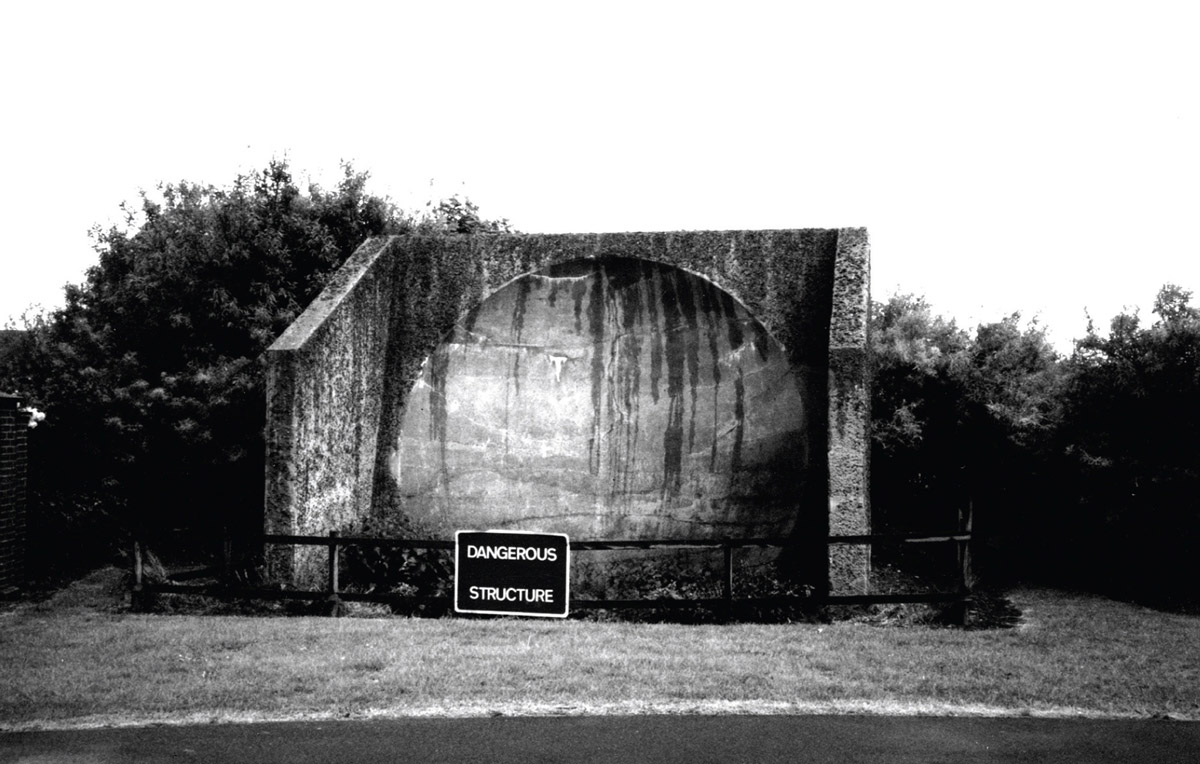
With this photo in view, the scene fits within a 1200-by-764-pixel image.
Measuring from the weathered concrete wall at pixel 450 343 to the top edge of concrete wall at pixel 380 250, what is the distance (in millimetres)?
20

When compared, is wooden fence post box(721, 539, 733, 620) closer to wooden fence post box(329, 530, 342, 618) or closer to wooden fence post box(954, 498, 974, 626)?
wooden fence post box(954, 498, 974, 626)

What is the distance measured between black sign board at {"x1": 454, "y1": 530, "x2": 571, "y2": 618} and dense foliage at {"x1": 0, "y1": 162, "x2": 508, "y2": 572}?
30.4 feet

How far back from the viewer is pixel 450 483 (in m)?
14.3

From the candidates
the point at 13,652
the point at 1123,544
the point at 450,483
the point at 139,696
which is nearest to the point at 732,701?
the point at 139,696

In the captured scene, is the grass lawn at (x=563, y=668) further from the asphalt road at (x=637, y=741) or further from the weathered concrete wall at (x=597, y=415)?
the weathered concrete wall at (x=597, y=415)

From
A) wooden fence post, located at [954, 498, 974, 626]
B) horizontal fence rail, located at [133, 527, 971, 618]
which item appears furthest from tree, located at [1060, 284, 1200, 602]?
wooden fence post, located at [954, 498, 974, 626]

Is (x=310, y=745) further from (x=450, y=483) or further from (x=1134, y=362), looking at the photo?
(x=1134, y=362)

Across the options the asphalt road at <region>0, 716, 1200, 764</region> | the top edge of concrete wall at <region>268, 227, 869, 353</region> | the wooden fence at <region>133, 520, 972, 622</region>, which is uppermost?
the top edge of concrete wall at <region>268, 227, 869, 353</region>

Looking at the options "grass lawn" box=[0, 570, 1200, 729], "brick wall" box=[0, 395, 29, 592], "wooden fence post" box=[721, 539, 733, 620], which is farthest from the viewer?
"brick wall" box=[0, 395, 29, 592]

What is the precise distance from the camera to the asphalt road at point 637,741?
6457 millimetres

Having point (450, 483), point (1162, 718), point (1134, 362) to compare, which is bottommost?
point (1162, 718)

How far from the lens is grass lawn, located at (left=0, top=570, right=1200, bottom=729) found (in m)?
7.67

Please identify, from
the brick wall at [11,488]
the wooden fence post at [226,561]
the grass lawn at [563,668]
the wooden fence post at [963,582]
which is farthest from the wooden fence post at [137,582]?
the wooden fence post at [963,582]

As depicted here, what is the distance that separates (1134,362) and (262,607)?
35.4 ft
